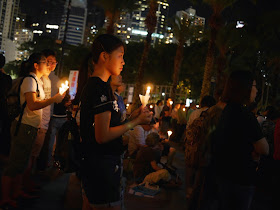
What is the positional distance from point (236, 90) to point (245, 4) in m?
1.14

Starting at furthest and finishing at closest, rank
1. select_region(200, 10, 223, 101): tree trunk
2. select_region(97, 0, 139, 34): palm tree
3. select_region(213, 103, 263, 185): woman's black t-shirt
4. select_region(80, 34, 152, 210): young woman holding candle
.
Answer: select_region(97, 0, 139, 34): palm tree, select_region(200, 10, 223, 101): tree trunk, select_region(213, 103, 263, 185): woman's black t-shirt, select_region(80, 34, 152, 210): young woman holding candle

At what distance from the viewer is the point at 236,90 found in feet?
10.1

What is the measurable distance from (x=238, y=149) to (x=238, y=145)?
3 cm

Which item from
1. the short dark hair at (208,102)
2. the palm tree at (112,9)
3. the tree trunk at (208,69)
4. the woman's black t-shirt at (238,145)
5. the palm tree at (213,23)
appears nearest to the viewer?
the woman's black t-shirt at (238,145)

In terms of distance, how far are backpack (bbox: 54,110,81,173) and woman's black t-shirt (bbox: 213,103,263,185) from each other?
1.20m

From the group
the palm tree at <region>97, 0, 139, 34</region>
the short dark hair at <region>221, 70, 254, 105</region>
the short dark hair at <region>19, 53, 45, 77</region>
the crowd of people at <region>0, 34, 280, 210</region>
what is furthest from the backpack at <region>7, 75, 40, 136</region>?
the palm tree at <region>97, 0, 139, 34</region>

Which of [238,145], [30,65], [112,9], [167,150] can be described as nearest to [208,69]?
[112,9]

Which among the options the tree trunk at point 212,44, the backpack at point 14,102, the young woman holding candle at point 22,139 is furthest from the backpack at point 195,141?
the tree trunk at point 212,44

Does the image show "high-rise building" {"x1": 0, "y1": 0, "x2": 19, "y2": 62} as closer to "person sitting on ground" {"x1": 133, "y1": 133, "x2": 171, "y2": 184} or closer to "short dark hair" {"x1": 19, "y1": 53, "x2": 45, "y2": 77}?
"person sitting on ground" {"x1": 133, "y1": 133, "x2": 171, "y2": 184}

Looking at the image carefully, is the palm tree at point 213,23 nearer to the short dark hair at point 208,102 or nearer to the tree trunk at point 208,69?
the tree trunk at point 208,69

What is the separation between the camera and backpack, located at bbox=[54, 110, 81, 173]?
2.58 m

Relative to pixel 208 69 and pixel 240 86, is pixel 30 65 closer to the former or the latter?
pixel 240 86

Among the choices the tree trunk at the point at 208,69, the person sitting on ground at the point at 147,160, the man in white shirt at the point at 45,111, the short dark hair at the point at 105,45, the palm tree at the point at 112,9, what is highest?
the palm tree at the point at 112,9

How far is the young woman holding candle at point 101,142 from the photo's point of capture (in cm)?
243
